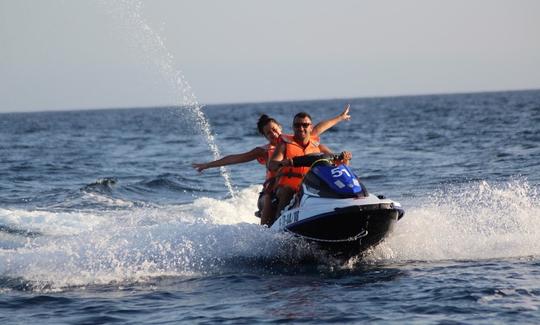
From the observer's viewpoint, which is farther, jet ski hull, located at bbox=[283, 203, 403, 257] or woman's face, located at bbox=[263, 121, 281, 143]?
woman's face, located at bbox=[263, 121, 281, 143]

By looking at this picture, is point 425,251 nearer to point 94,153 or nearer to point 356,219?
point 356,219

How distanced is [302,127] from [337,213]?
1290 mm

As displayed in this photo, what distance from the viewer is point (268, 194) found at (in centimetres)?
963

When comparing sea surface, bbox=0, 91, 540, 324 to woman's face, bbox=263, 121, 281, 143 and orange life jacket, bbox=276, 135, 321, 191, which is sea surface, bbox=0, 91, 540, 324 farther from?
woman's face, bbox=263, 121, 281, 143

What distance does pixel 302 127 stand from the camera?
9.30 metres

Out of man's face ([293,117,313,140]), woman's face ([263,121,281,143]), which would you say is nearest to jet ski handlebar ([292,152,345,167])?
man's face ([293,117,313,140])

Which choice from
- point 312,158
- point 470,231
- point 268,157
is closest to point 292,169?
point 312,158

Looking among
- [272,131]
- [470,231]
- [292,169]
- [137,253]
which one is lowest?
[137,253]

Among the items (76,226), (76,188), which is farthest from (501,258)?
(76,188)

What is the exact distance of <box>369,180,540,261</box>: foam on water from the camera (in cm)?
941

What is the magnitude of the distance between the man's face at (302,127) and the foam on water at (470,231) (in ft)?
4.79

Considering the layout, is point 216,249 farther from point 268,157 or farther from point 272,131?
point 272,131

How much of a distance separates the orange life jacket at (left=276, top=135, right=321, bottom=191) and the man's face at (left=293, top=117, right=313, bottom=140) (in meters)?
0.10

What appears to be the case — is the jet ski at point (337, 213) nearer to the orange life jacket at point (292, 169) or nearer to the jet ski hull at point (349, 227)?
the jet ski hull at point (349, 227)
